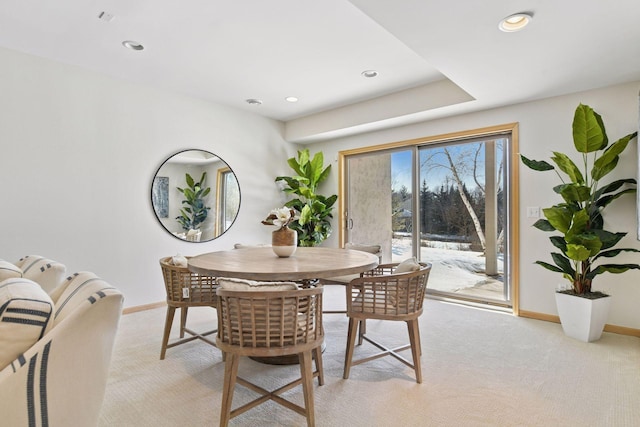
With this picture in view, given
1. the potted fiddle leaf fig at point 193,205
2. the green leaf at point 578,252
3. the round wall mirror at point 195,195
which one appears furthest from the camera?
the potted fiddle leaf fig at point 193,205

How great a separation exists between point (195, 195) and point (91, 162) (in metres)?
1.20

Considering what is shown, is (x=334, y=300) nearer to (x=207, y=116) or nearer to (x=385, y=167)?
(x=385, y=167)

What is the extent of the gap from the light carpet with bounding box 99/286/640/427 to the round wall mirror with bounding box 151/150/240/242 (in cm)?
151

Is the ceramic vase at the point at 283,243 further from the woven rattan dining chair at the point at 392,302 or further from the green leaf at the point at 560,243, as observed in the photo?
the green leaf at the point at 560,243

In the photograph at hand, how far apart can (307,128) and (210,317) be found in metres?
3.03

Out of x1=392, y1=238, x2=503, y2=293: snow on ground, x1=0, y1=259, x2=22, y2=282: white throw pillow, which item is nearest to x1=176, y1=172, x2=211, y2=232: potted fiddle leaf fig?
x1=0, y1=259, x2=22, y2=282: white throw pillow

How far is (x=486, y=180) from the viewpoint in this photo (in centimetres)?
406

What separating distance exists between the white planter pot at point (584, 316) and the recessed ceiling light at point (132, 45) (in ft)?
14.4

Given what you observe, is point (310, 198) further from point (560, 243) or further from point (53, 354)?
point (53, 354)

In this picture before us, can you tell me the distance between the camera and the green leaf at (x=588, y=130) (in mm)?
2900

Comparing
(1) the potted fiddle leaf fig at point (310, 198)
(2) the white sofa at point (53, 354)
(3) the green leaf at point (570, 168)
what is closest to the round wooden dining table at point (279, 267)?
(2) the white sofa at point (53, 354)

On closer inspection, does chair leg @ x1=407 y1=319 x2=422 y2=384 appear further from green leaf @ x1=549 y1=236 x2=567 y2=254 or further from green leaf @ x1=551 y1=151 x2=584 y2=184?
green leaf @ x1=551 y1=151 x2=584 y2=184

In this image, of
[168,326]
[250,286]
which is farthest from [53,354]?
[168,326]

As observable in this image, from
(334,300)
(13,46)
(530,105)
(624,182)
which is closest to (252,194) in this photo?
(334,300)
